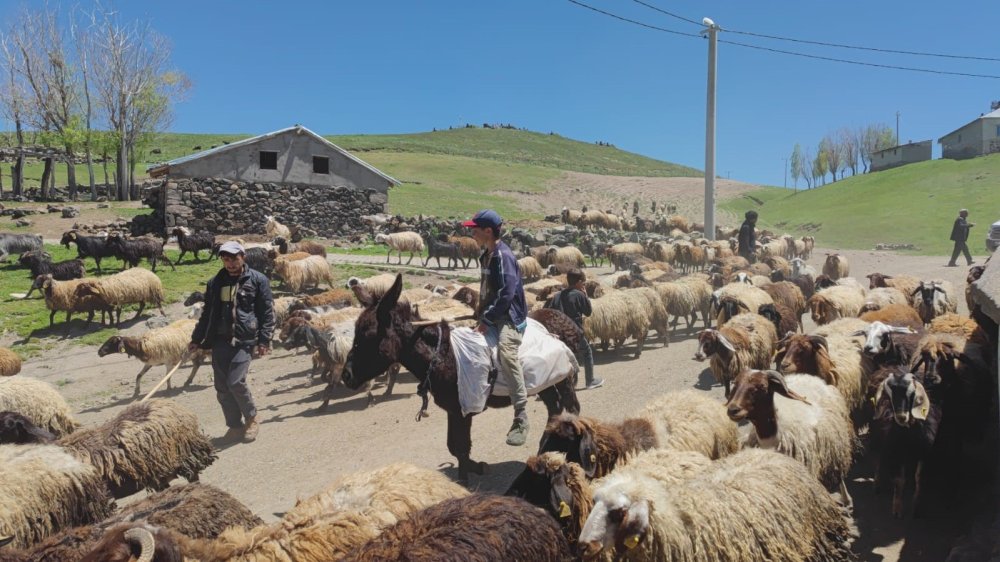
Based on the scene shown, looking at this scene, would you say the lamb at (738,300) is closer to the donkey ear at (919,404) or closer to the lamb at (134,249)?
the donkey ear at (919,404)

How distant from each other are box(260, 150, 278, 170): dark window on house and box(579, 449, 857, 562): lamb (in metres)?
28.4

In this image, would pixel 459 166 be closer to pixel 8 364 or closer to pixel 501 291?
pixel 8 364

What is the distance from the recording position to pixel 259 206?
28.5m

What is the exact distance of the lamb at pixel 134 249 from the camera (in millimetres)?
19328

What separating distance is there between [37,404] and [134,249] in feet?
47.7

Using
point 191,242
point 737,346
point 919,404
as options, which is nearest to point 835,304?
point 737,346

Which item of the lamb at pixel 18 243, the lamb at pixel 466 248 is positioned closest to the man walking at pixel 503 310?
the lamb at pixel 466 248

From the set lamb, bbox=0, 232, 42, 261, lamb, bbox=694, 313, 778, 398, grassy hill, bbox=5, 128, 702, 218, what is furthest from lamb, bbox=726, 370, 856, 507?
grassy hill, bbox=5, 128, 702, 218

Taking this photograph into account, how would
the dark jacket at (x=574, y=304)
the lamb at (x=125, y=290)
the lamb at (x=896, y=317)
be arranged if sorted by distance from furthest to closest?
the lamb at (x=125, y=290) < the dark jacket at (x=574, y=304) < the lamb at (x=896, y=317)

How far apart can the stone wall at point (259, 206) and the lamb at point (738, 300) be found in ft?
71.9

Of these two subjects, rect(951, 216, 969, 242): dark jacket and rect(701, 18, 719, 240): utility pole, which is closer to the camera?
rect(951, 216, 969, 242): dark jacket

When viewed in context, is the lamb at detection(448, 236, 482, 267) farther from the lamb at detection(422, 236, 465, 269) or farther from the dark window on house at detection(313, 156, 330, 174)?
the dark window on house at detection(313, 156, 330, 174)

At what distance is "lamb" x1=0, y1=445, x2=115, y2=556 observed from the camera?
4293mm

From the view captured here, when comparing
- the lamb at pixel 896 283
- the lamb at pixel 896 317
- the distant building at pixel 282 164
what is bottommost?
the lamb at pixel 896 317
